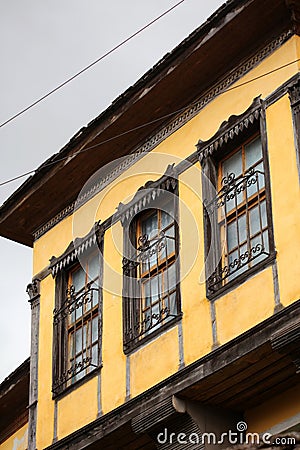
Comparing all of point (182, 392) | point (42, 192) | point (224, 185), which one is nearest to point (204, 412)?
point (182, 392)

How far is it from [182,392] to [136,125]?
13.0ft

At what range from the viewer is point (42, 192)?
17.5m

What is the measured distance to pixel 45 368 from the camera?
16750mm

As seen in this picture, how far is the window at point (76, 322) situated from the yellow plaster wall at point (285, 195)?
11.6 feet

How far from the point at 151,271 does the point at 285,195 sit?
104 inches

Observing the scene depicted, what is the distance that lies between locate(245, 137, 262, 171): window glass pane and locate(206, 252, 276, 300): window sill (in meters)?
1.43

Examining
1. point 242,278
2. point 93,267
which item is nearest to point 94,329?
point 93,267

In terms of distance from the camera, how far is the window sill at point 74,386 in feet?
51.1

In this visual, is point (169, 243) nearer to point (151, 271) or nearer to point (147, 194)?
point (151, 271)

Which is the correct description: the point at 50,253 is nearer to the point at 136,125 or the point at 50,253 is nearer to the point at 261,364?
the point at 136,125

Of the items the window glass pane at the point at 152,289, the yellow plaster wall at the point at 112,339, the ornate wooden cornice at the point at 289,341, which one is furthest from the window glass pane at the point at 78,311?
the ornate wooden cornice at the point at 289,341

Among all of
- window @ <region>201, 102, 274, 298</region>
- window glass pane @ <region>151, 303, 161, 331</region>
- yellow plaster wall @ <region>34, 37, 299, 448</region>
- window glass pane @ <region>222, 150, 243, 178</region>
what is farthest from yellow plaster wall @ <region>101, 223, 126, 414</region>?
window glass pane @ <region>222, 150, 243, 178</region>

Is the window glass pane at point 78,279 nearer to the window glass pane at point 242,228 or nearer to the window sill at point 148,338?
the window sill at point 148,338

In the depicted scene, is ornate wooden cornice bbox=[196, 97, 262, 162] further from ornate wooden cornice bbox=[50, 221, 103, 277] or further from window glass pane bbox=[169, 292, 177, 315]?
ornate wooden cornice bbox=[50, 221, 103, 277]
